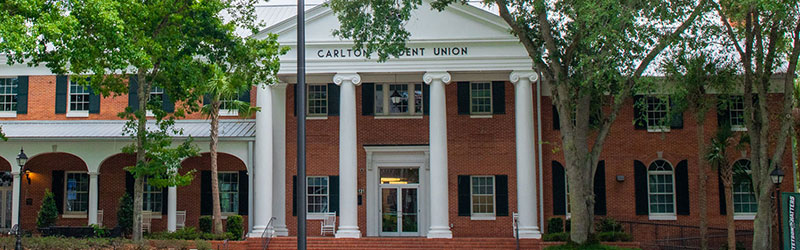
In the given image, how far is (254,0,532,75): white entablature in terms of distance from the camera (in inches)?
1098

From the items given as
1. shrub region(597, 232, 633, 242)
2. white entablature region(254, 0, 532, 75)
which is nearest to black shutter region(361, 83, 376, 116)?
white entablature region(254, 0, 532, 75)

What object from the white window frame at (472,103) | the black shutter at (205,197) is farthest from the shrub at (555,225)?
the black shutter at (205,197)

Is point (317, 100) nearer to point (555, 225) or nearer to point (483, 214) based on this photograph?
point (483, 214)

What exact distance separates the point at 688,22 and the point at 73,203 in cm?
2286

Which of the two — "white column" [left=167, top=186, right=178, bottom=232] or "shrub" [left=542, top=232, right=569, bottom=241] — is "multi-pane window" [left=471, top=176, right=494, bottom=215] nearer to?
"shrub" [left=542, top=232, right=569, bottom=241]

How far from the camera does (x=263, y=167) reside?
28.3 meters

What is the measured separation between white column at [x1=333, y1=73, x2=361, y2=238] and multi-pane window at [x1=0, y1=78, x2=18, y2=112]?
1266 cm

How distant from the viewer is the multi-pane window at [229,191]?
30.6 m

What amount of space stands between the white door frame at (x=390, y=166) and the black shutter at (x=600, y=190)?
5.94 meters

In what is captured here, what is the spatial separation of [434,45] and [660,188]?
9.75 metres

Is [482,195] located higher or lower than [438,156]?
lower

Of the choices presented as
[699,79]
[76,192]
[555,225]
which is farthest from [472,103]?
[76,192]

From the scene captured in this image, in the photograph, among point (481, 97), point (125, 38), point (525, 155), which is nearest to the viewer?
point (125, 38)

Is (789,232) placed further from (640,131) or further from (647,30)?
(640,131)
